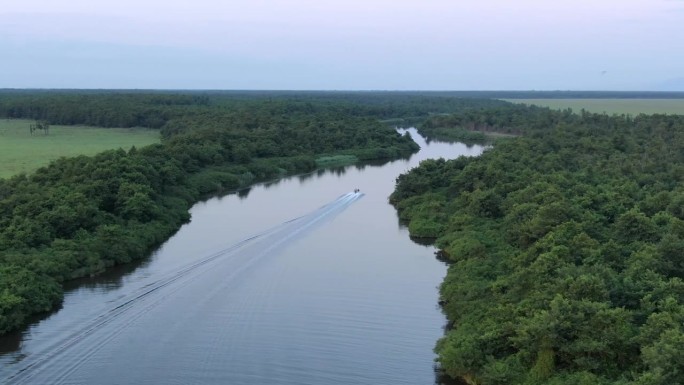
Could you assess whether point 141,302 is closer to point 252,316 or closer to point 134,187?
point 252,316

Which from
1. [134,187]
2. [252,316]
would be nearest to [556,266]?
[252,316]

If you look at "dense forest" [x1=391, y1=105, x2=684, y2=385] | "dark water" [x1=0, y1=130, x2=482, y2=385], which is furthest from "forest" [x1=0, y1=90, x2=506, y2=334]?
"dense forest" [x1=391, y1=105, x2=684, y2=385]

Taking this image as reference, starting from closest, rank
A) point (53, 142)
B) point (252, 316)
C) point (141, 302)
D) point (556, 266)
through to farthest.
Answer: point (556, 266), point (252, 316), point (141, 302), point (53, 142)

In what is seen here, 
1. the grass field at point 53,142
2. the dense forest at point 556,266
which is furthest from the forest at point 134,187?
the dense forest at point 556,266

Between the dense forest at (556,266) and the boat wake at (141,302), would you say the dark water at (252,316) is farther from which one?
the dense forest at (556,266)

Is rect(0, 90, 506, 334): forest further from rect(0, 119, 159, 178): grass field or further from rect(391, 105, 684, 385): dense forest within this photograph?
rect(391, 105, 684, 385): dense forest

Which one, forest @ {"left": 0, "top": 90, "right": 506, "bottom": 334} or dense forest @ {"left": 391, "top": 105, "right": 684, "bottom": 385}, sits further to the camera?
forest @ {"left": 0, "top": 90, "right": 506, "bottom": 334}
